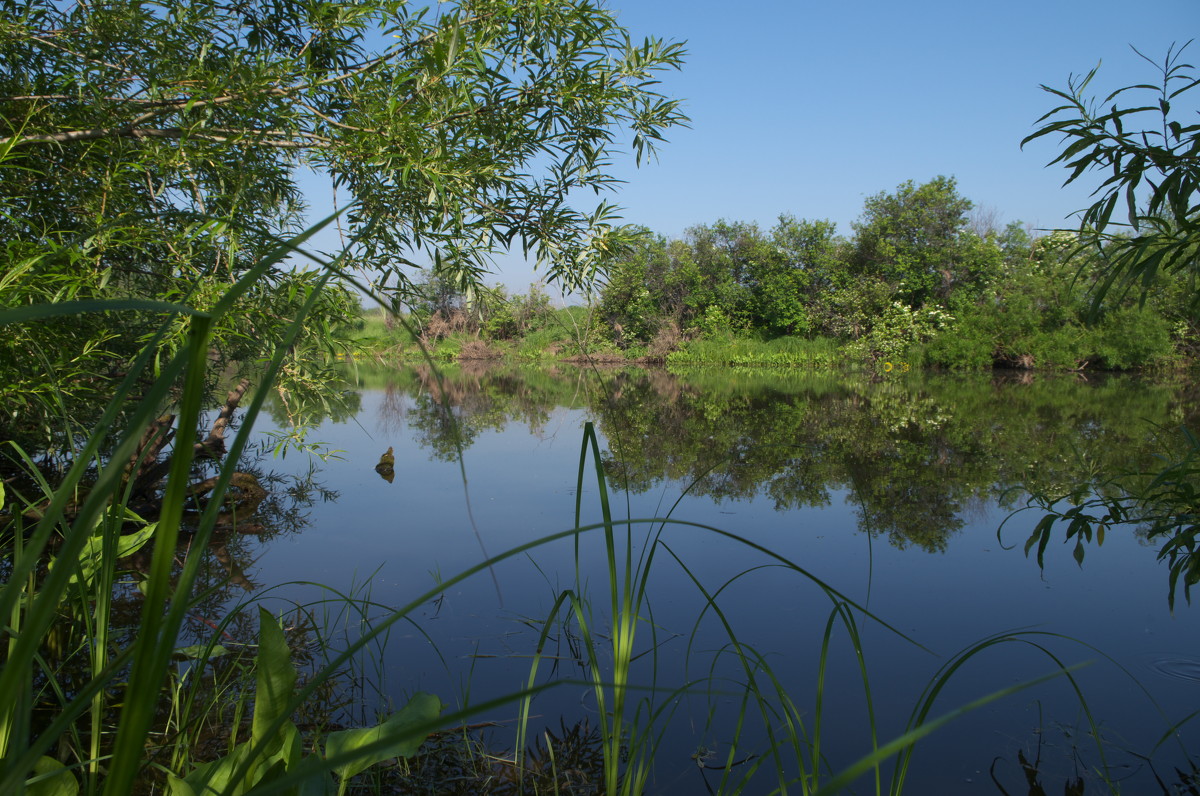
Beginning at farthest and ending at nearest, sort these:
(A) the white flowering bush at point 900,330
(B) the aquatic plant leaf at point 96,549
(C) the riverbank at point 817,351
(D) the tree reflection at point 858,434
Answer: (A) the white flowering bush at point 900,330
(C) the riverbank at point 817,351
(D) the tree reflection at point 858,434
(B) the aquatic plant leaf at point 96,549

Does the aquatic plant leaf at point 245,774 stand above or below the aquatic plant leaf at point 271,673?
below

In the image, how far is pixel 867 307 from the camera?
17609mm

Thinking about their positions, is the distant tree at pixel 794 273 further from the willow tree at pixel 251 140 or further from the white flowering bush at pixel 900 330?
the willow tree at pixel 251 140

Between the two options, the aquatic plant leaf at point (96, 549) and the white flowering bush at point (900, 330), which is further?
the white flowering bush at point (900, 330)

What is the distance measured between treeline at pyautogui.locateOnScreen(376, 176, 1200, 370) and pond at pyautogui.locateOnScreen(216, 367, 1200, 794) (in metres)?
7.41

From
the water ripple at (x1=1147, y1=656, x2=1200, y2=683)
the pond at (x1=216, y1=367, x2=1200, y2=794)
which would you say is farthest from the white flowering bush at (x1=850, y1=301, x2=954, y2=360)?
the water ripple at (x1=1147, y1=656, x2=1200, y2=683)

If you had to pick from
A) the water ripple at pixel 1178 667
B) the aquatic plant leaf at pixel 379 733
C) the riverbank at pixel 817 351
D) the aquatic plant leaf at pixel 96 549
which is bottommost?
the water ripple at pixel 1178 667

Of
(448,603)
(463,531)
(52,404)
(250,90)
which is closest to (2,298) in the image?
(52,404)

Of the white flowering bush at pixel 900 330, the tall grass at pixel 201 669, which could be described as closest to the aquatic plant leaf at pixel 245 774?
the tall grass at pixel 201 669

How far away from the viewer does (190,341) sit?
0.36 metres

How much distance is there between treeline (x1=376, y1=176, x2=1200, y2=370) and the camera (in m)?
14.3

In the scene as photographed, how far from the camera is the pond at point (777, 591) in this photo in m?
1.56

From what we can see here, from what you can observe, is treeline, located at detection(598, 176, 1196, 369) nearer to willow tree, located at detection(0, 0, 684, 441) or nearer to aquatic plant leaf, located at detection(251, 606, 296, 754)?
willow tree, located at detection(0, 0, 684, 441)

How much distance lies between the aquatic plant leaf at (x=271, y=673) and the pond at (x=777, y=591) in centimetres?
28
